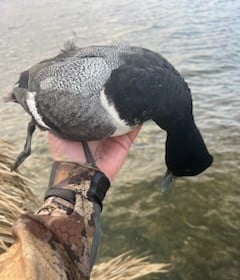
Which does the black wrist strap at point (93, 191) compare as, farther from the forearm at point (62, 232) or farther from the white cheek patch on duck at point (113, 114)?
the white cheek patch on duck at point (113, 114)

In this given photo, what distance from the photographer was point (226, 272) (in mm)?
4207

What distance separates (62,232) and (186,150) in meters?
1.61

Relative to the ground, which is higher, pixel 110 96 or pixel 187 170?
pixel 110 96

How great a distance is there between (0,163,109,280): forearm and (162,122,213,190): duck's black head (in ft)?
2.66

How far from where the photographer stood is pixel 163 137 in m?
6.22

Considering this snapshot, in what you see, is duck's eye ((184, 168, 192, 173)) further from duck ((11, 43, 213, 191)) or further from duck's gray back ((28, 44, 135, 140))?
duck's gray back ((28, 44, 135, 140))

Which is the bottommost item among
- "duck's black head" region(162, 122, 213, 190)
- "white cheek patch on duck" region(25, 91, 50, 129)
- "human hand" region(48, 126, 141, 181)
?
"duck's black head" region(162, 122, 213, 190)

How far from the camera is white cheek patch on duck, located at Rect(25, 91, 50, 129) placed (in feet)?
11.8

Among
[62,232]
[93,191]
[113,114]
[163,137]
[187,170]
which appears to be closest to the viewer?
[62,232]

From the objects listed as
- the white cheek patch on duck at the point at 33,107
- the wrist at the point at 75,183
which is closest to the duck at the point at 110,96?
the white cheek patch on duck at the point at 33,107

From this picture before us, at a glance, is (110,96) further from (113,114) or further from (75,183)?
(75,183)

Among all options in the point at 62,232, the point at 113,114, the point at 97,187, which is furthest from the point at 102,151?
the point at 62,232

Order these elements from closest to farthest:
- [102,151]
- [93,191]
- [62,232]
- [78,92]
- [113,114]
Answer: [62,232] → [93,191] → [113,114] → [78,92] → [102,151]

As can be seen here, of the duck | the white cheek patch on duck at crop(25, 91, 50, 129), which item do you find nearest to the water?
the duck
